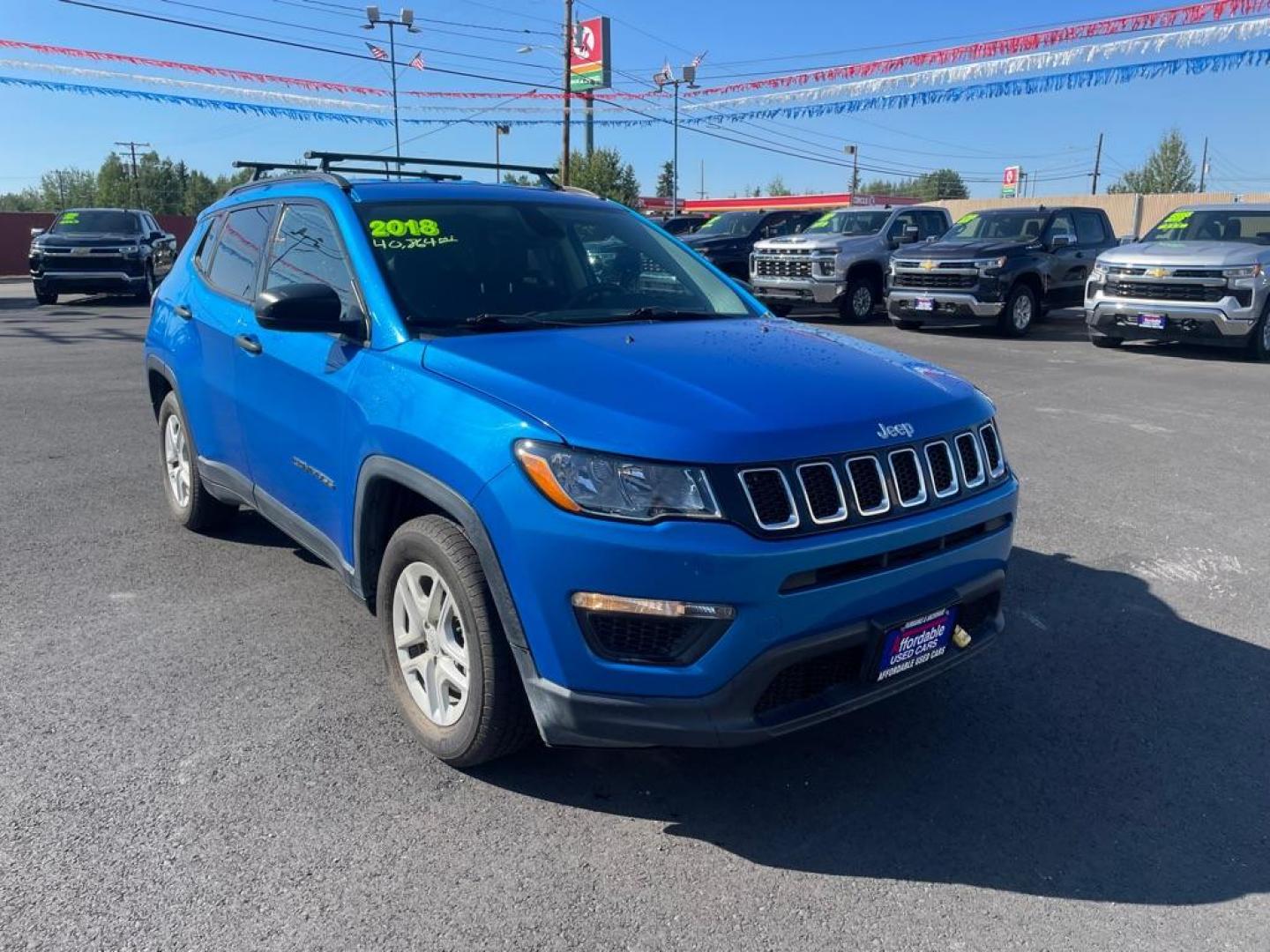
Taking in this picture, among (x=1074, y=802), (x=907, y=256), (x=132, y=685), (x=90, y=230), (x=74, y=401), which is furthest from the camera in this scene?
(x=90, y=230)

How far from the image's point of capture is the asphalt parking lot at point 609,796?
97.7 inches

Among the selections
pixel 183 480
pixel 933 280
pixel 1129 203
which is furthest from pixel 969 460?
pixel 1129 203

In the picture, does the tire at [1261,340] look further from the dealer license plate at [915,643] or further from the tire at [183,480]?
the tire at [183,480]

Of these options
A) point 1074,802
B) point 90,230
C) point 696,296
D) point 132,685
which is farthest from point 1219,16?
point 90,230

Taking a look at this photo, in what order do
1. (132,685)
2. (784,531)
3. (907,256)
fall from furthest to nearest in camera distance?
(907,256)
(132,685)
(784,531)

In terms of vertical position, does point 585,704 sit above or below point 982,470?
below

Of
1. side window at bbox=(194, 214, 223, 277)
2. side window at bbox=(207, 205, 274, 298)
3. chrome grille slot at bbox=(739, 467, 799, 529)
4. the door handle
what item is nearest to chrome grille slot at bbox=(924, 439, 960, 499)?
chrome grille slot at bbox=(739, 467, 799, 529)

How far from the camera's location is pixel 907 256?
15062 mm

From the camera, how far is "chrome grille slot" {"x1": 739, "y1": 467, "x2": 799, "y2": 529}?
8.32ft

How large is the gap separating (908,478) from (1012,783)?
1.07m

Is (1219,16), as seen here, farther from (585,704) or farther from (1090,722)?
(585,704)

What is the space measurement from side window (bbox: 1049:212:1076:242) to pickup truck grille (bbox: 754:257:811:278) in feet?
12.2

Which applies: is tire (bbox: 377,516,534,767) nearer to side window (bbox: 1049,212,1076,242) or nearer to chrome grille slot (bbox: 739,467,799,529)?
chrome grille slot (bbox: 739,467,799,529)

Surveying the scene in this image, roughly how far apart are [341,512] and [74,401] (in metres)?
7.10
